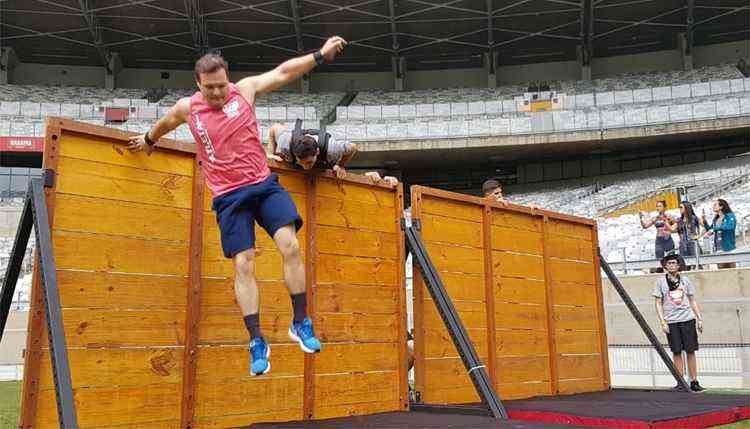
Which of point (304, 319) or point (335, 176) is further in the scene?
point (335, 176)

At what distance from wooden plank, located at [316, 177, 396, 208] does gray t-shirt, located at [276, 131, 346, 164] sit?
334 mm

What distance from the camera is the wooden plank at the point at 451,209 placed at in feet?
20.6

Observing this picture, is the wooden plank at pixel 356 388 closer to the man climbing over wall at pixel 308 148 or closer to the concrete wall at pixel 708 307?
the man climbing over wall at pixel 308 148

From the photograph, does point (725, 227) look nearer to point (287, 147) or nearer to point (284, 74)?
point (287, 147)

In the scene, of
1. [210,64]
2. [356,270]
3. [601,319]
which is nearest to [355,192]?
[356,270]

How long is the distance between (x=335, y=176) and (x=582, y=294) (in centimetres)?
397

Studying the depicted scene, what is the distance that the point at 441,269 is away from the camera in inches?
246

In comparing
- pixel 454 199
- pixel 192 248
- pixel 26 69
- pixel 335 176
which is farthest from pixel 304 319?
pixel 26 69

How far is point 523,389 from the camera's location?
22.2 feet

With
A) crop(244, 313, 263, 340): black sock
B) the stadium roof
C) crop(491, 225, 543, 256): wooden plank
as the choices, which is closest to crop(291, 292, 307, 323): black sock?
crop(244, 313, 263, 340): black sock

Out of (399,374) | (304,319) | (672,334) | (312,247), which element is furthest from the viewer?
(672,334)

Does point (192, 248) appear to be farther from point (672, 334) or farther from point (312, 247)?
point (672, 334)

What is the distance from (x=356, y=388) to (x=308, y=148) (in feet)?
6.77

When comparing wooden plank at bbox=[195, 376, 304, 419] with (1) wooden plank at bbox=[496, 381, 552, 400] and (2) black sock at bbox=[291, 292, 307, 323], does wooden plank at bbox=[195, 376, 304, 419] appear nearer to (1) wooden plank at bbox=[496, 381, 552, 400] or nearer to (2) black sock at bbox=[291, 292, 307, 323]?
(2) black sock at bbox=[291, 292, 307, 323]
